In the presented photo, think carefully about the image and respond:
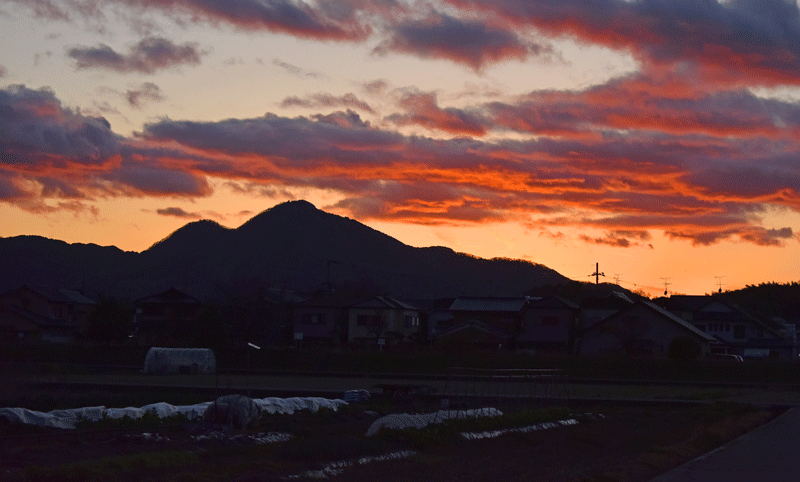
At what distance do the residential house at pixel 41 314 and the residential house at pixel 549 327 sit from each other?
121 feet

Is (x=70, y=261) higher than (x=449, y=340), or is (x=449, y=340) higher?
(x=70, y=261)

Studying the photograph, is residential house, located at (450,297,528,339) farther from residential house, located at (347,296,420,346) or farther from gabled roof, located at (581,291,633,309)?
gabled roof, located at (581,291,633,309)

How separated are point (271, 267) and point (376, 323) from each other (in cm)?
11079

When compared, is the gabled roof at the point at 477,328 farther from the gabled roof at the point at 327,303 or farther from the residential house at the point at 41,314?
the residential house at the point at 41,314

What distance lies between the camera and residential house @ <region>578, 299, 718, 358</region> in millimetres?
53844

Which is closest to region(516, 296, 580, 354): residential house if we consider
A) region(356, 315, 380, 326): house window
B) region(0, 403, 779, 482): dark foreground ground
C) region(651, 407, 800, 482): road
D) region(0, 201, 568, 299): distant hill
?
region(356, 315, 380, 326): house window

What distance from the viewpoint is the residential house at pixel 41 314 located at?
73.9 m

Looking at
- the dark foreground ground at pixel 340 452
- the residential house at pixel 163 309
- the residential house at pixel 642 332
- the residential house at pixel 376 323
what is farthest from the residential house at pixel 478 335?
the dark foreground ground at pixel 340 452

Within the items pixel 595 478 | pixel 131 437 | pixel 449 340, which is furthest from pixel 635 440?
pixel 449 340

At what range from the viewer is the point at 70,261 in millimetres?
170375

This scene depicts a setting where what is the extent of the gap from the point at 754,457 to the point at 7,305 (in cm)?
7158

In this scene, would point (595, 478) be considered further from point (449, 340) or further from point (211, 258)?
point (211, 258)

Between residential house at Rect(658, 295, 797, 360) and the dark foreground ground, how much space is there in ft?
161

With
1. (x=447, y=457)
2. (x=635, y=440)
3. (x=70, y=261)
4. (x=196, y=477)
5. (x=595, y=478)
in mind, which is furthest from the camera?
(x=70, y=261)
